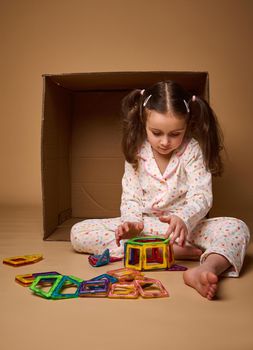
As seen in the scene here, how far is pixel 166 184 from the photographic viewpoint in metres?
1.33

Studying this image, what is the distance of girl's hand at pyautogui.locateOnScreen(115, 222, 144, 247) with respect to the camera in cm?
111

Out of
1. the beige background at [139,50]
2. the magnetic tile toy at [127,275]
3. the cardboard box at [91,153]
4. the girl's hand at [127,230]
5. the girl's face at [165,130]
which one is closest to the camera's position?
the magnetic tile toy at [127,275]

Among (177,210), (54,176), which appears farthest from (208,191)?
(54,176)

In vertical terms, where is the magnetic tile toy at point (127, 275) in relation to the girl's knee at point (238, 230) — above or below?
below

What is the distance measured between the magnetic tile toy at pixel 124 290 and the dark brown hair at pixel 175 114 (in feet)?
1.50

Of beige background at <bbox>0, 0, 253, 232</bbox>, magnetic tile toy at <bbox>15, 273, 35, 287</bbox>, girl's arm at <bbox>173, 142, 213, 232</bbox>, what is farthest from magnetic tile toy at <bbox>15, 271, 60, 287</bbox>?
beige background at <bbox>0, 0, 253, 232</bbox>

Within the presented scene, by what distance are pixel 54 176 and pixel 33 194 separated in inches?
24.5

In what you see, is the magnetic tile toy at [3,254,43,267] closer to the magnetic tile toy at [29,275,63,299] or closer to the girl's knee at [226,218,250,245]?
the magnetic tile toy at [29,275,63,299]

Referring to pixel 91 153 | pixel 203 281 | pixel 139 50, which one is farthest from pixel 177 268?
pixel 139 50

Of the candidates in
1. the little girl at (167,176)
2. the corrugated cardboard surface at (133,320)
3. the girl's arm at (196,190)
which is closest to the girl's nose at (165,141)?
the little girl at (167,176)

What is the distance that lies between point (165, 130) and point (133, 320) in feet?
1.85

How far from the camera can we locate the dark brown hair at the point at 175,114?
1.25 m

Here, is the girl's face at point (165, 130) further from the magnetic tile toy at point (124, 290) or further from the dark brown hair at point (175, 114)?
the magnetic tile toy at point (124, 290)

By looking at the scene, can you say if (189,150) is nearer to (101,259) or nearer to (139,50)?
(101,259)
